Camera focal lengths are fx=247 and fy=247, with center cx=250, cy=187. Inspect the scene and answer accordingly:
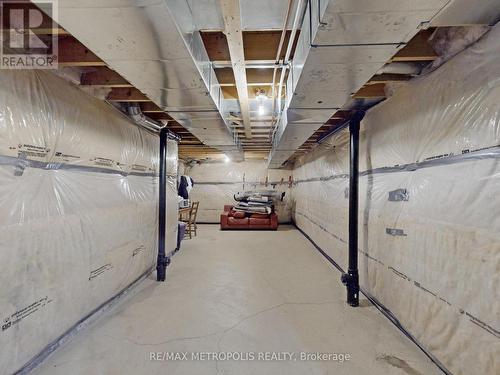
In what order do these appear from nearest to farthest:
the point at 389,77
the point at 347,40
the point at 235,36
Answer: the point at 347,40
the point at 235,36
the point at 389,77

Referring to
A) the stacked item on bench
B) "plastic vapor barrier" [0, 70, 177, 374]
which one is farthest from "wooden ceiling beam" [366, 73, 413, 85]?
the stacked item on bench

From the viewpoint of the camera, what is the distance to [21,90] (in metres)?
1.43

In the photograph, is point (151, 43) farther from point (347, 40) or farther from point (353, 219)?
point (353, 219)

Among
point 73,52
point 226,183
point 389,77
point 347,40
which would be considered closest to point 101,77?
point 73,52

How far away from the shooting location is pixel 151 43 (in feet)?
3.76

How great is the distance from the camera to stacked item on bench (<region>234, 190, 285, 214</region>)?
265 inches

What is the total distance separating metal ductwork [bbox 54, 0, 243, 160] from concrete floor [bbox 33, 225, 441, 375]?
1.82 meters

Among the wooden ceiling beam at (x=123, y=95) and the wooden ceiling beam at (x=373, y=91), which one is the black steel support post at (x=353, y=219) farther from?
the wooden ceiling beam at (x=123, y=95)

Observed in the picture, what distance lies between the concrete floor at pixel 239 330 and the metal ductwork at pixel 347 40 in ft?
5.95

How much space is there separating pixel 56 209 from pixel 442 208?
2521 millimetres

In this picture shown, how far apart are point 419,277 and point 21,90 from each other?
2.81 metres

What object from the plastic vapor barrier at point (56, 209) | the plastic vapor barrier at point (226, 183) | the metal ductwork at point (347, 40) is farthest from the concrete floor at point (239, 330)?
the plastic vapor barrier at point (226, 183)

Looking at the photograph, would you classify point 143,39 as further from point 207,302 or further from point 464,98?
point 207,302

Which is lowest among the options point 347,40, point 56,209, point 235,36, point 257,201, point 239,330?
point 239,330
